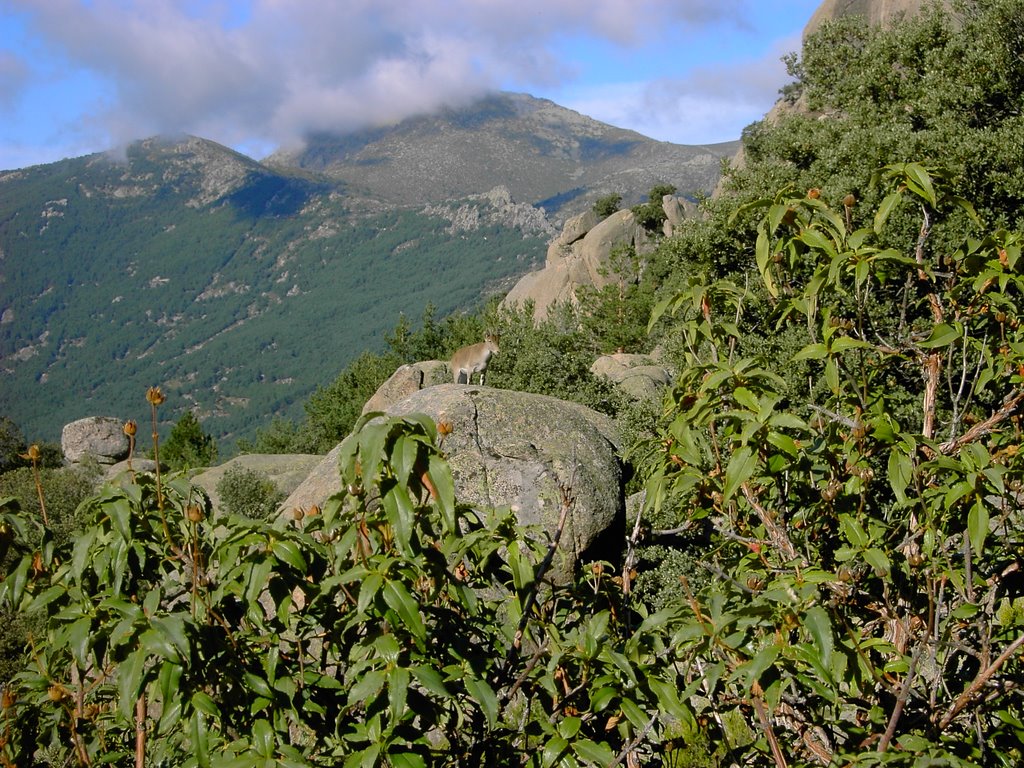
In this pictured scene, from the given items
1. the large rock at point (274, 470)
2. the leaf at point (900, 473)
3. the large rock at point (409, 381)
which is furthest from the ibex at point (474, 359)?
the leaf at point (900, 473)

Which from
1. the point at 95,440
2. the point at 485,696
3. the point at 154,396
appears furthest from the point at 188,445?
the point at 485,696

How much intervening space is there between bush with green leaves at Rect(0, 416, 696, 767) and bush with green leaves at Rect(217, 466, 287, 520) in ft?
55.2

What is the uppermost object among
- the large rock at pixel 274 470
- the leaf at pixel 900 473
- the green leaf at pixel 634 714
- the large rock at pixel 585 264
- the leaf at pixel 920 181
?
the large rock at pixel 585 264

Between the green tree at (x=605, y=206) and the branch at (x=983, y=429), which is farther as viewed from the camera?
the green tree at (x=605, y=206)

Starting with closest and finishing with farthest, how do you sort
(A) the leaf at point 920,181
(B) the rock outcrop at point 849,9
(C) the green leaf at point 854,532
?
(C) the green leaf at point 854,532 → (A) the leaf at point 920,181 → (B) the rock outcrop at point 849,9

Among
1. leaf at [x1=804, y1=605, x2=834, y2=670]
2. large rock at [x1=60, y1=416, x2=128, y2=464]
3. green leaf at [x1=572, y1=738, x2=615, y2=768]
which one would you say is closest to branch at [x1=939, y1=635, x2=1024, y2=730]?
leaf at [x1=804, y1=605, x2=834, y2=670]

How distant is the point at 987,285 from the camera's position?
3.16 m

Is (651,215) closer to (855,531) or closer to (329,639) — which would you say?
(855,531)

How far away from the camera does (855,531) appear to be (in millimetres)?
2645

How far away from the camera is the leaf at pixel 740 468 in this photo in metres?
2.46

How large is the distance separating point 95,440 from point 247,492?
3313cm

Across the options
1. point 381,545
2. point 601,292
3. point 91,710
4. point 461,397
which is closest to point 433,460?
point 381,545

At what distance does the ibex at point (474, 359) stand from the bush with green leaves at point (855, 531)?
14.7 metres

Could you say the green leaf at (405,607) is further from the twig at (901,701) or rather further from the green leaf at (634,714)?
the twig at (901,701)
